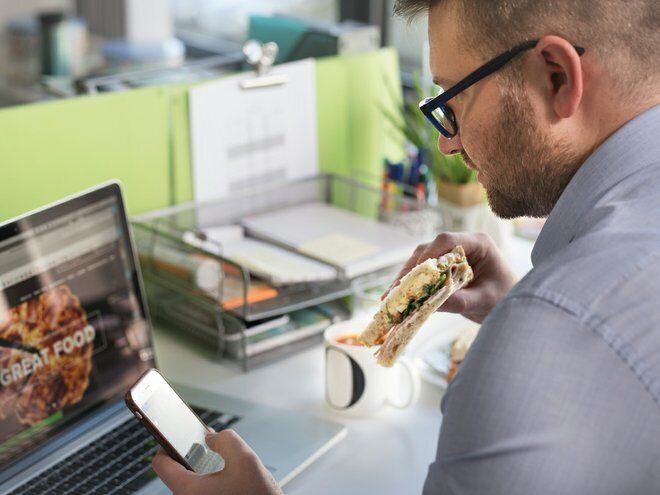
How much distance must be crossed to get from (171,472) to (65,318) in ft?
1.07

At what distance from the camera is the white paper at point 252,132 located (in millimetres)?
1579

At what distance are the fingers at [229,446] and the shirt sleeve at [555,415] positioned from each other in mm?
278

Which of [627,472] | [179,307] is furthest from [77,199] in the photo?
[627,472]

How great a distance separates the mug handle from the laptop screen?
354 millimetres

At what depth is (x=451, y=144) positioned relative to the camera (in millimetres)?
983

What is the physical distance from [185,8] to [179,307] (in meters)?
3.17

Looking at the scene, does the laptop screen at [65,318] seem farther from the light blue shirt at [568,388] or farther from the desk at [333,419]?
the light blue shirt at [568,388]

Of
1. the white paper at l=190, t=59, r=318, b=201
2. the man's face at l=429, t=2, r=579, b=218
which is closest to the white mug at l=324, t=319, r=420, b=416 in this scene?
the man's face at l=429, t=2, r=579, b=218

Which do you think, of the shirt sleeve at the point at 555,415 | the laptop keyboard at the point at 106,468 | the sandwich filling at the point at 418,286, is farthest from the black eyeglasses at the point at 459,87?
the laptop keyboard at the point at 106,468

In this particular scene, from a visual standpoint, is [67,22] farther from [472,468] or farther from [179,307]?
[472,468]

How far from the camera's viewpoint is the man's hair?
802 millimetres

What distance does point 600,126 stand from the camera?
83cm

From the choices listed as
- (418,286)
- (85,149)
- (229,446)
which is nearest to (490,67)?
(418,286)

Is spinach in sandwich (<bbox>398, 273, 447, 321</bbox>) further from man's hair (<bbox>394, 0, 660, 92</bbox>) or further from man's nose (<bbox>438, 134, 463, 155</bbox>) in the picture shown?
man's hair (<bbox>394, 0, 660, 92</bbox>)
